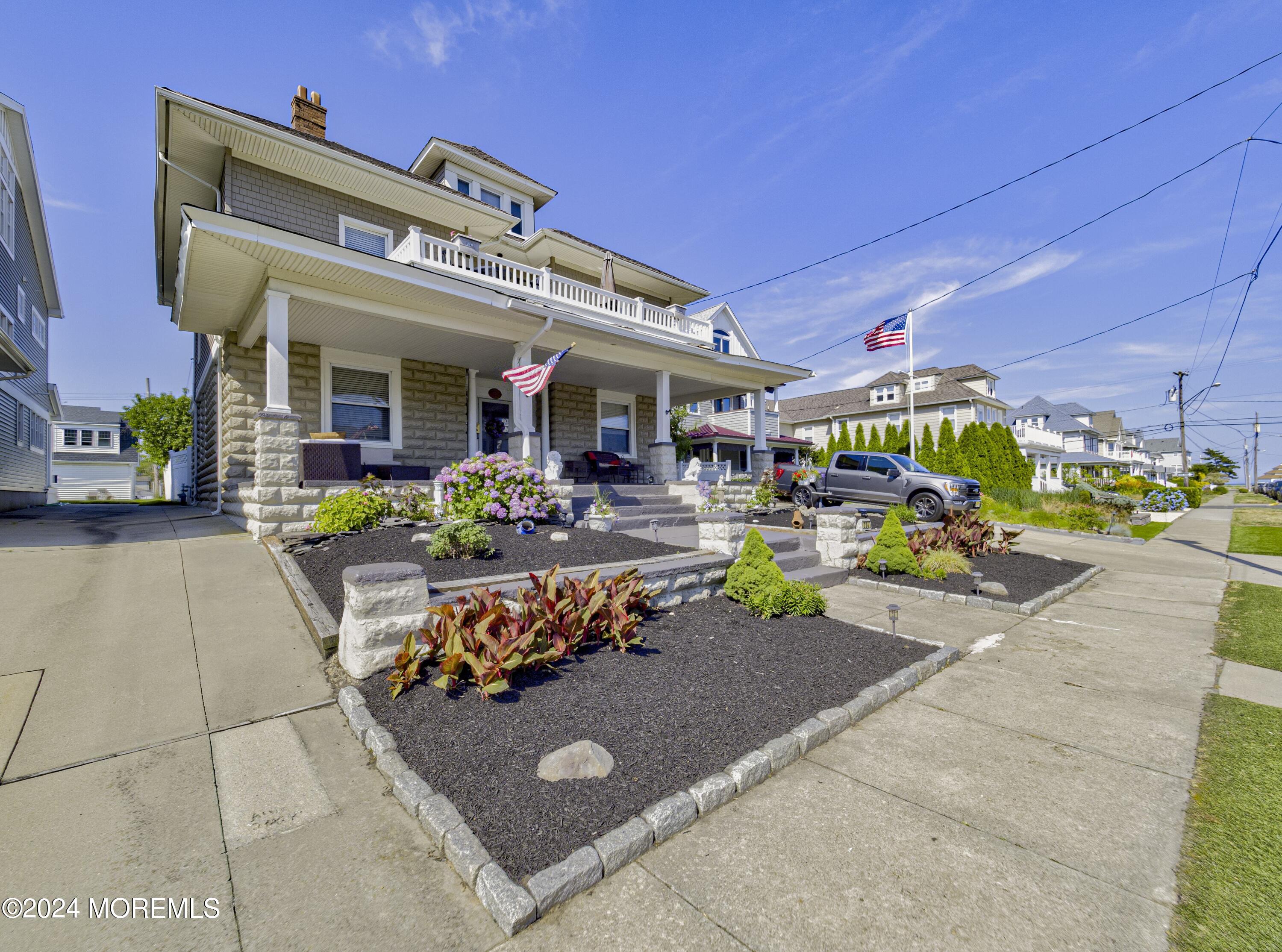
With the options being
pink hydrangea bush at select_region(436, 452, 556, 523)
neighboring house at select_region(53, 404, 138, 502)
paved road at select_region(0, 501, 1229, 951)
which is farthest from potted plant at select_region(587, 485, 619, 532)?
neighboring house at select_region(53, 404, 138, 502)

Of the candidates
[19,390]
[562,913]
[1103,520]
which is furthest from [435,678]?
[19,390]

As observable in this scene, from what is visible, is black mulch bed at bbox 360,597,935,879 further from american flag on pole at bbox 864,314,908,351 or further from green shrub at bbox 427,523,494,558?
american flag on pole at bbox 864,314,908,351

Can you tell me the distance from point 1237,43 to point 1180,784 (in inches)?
437

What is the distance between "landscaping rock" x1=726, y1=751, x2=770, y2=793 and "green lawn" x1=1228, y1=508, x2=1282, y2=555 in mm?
13859

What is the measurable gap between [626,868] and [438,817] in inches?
33.4

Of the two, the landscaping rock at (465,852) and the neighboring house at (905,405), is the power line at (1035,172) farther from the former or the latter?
the neighboring house at (905,405)

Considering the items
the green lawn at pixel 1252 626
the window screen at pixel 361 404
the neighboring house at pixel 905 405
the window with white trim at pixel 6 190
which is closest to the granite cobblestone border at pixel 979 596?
the green lawn at pixel 1252 626

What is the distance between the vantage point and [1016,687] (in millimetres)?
3961

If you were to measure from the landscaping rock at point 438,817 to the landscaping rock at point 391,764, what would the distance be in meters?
0.31

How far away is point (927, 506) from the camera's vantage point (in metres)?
11.9

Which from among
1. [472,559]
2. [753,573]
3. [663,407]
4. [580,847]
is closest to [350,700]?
[580,847]

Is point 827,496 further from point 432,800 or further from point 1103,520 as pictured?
point 432,800

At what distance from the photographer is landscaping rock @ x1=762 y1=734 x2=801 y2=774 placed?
2816 mm

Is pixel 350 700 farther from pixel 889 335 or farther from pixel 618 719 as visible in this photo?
pixel 889 335
